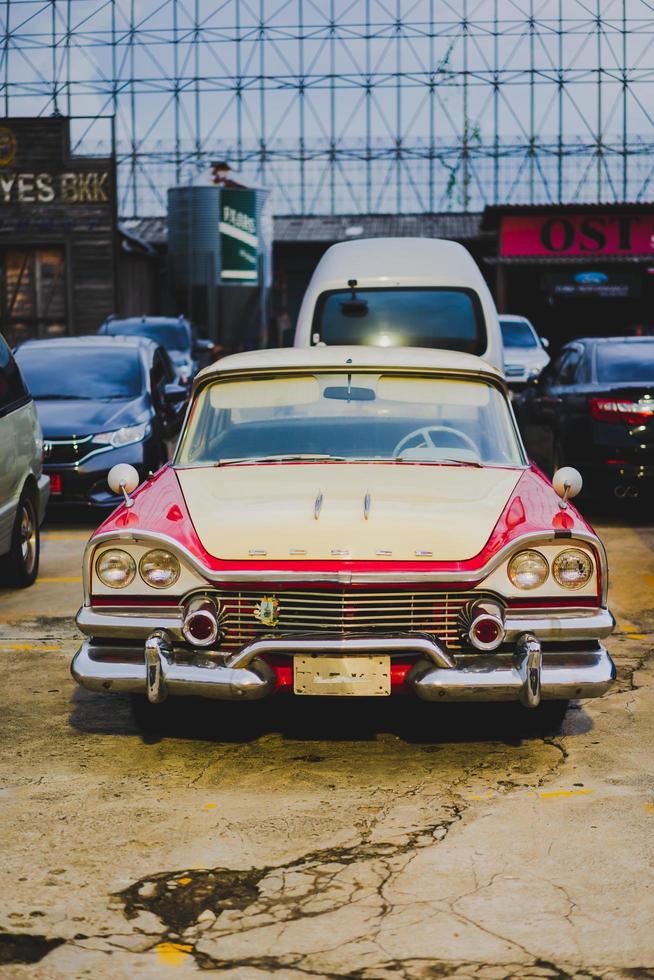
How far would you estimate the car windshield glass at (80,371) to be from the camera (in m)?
12.9

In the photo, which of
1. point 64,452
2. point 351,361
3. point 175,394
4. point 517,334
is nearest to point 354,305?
point 175,394

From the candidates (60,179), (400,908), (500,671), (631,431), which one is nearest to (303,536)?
(500,671)

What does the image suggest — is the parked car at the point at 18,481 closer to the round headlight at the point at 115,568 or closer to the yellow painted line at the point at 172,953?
the round headlight at the point at 115,568

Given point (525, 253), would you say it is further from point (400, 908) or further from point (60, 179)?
point (400, 908)

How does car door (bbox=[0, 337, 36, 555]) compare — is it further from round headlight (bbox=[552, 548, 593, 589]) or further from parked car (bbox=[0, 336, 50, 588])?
round headlight (bbox=[552, 548, 593, 589])

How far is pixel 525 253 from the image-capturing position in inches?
1226

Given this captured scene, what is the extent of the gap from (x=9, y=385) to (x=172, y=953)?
232 inches

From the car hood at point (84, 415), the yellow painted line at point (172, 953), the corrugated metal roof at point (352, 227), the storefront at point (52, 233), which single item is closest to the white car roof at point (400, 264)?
the car hood at point (84, 415)

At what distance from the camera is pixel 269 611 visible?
5.08m

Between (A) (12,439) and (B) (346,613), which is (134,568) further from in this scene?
(A) (12,439)

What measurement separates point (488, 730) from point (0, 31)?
167ft

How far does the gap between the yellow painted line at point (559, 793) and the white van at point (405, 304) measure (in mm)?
7628

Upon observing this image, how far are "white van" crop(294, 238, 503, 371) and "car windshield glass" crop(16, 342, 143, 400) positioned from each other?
1.60 meters

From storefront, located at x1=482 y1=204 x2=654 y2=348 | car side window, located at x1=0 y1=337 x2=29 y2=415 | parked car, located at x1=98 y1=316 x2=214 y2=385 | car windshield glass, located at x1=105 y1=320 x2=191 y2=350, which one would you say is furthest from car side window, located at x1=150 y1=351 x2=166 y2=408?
storefront, located at x1=482 y1=204 x2=654 y2=348
